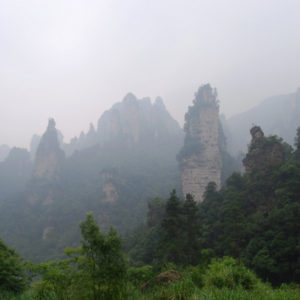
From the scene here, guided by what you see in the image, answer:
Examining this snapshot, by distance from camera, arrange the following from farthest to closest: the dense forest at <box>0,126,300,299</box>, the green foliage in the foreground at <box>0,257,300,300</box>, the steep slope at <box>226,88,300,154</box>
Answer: the steep slope at <box>226,88,300,154</box>
the dense forest at <box>0,126,300,299</box>
the green foliage in the foreground at <box>0,257,300,300</box>

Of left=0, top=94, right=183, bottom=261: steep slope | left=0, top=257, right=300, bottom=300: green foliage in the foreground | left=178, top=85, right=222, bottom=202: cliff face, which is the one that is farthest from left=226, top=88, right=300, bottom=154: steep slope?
left=0, top=257, right=300, bottom=300: green foliage in the foreground

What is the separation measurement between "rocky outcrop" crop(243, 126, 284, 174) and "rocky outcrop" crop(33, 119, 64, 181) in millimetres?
62270

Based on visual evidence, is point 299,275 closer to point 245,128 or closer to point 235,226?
point 235,226

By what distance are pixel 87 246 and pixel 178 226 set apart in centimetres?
1328

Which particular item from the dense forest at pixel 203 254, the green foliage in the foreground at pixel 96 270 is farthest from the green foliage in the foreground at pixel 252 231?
the green foliage in the foreground at pixel 96 270

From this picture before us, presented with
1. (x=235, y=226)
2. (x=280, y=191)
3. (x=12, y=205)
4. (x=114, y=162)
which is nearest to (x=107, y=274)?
(x=235, y=226)

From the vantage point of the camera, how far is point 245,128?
117938mm

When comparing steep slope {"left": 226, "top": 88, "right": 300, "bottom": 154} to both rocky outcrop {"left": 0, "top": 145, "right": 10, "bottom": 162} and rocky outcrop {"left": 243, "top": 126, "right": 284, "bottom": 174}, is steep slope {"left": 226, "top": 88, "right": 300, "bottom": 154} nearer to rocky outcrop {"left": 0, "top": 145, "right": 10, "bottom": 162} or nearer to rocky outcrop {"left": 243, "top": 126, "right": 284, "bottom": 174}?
rocky outcrop {"left": 243, "top": 126, "right": 284, "bottom": 174}

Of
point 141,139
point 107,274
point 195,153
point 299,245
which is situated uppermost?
point 141,139

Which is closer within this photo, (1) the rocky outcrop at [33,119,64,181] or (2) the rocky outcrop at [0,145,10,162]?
(1) the rocky outcrop at [33,119,64,181]

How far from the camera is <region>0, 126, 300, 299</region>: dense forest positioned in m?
6.01

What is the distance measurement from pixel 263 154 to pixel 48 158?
216 feet

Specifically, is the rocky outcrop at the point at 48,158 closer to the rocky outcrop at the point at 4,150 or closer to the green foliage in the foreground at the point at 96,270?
the green foliage in the foreground at the point at 96,270

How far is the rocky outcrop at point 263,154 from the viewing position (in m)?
24.1
